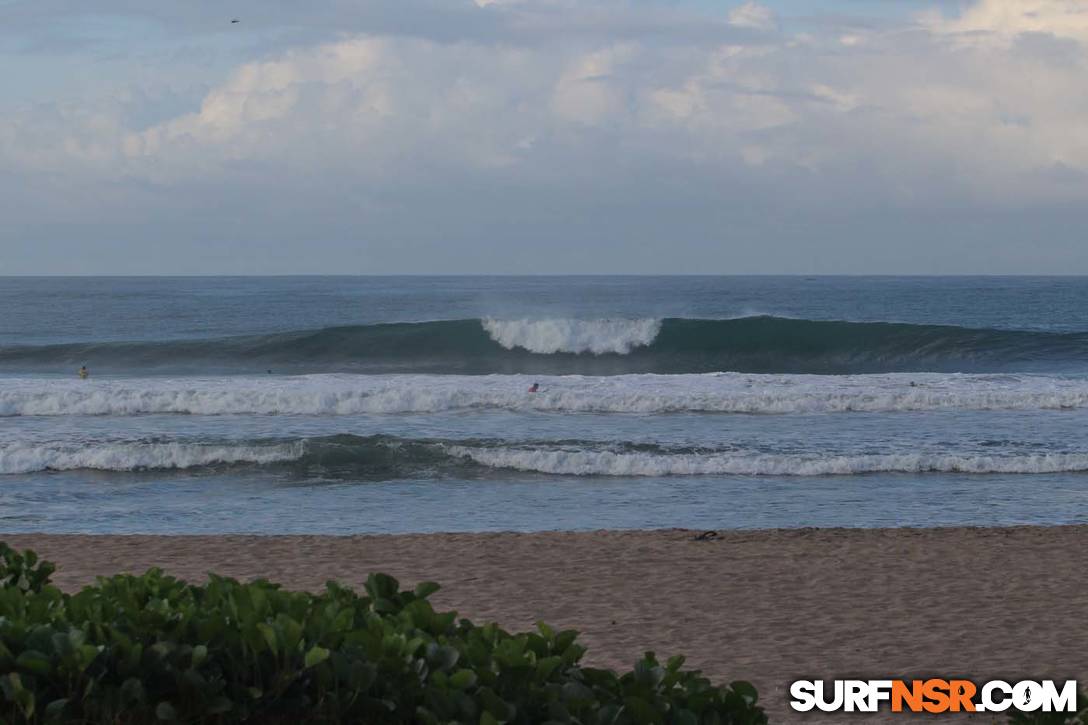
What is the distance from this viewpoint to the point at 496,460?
15359mm

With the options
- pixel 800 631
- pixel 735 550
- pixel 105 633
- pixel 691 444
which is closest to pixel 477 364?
pixel 691 444

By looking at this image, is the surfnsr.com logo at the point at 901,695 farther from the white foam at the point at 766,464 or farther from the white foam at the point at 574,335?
the white foam at the point at 574,335

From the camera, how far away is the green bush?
2.96m

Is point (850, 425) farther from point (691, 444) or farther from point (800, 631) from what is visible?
point (800, 631)

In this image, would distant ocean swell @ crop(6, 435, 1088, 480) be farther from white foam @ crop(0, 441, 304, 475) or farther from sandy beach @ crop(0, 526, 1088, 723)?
sandy beach @ crop(0, 526, 1088, 723)

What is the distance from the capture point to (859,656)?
6.83 meters

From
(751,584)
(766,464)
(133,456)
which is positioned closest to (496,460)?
(766,464)

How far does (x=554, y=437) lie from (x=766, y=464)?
11.6 ft

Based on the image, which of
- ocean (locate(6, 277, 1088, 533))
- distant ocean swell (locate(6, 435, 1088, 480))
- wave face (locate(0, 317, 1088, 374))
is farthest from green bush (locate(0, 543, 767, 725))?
wave face (locate(0, 317, 1088, 374))

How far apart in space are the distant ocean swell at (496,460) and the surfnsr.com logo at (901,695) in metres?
8.37

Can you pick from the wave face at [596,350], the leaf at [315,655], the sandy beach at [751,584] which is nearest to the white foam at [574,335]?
the wave face at [596,350]

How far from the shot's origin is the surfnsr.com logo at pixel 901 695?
5.73 metres

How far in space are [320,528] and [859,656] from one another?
615 centimetres

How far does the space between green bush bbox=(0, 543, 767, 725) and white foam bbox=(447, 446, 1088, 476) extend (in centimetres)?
1171
